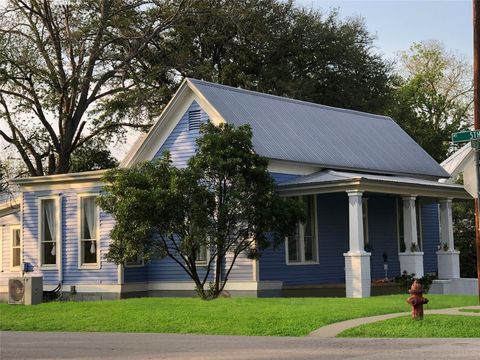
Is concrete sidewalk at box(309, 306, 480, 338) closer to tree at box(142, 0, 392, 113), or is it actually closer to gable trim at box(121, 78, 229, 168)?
gable trim at box(121, 78, 229, 168)

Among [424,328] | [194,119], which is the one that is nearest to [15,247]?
[194,119]

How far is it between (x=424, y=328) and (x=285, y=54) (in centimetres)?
3588

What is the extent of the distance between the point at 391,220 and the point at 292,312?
45.0ft

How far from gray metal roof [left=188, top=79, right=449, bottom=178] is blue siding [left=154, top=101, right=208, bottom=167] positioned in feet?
3.03

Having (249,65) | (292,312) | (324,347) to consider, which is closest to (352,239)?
(292,312)

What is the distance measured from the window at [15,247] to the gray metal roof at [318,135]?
10.2 metres

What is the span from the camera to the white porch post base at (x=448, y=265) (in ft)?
97.8

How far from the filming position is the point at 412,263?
88.4 feet

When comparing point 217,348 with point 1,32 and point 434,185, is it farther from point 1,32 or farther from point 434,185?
point 1,32

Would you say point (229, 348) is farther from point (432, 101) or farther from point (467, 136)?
point (432, 101)

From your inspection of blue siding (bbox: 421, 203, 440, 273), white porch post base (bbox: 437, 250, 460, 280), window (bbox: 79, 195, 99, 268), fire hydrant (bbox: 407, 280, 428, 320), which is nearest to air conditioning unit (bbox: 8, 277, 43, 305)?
window (bbox: 79, 195, 99, 268)

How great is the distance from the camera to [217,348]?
14.4m

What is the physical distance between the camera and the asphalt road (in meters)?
13.0

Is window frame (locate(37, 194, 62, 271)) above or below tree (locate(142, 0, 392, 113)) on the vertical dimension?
below
